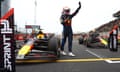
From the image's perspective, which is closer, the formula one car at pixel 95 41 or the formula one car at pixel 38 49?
the formula one car at pixel 38 49

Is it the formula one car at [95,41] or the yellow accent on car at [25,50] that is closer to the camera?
the yellow accent on car at [25,50]

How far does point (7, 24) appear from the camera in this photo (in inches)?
206

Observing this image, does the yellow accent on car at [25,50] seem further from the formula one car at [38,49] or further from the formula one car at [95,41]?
the formula one car at [95,41]

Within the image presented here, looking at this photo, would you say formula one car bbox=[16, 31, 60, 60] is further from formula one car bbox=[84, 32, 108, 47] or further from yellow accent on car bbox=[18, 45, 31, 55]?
formula one car bbox=[84, 32, 108, 47]

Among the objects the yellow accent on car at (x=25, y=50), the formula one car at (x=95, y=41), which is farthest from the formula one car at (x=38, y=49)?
the formula one car at (x=95, y=41)

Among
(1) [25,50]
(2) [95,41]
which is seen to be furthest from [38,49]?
(2) [95,41]

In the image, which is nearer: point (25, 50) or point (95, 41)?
point (25, 50)

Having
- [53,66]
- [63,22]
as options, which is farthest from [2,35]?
[63,22]

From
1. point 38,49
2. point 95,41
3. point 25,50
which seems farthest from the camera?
point 95,41

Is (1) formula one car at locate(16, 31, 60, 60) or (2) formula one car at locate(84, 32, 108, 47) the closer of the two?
(1) formula one car at locate(16, 31, 60, 60)

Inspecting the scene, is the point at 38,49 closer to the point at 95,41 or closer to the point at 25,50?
the point at 25,50

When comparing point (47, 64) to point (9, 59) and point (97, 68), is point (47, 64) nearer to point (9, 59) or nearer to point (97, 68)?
point (97, 68)

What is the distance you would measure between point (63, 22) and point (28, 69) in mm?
3394

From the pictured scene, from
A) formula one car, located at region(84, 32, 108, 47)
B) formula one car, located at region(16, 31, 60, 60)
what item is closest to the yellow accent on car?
formula one car, located at region(16, 31, 60, 60)
